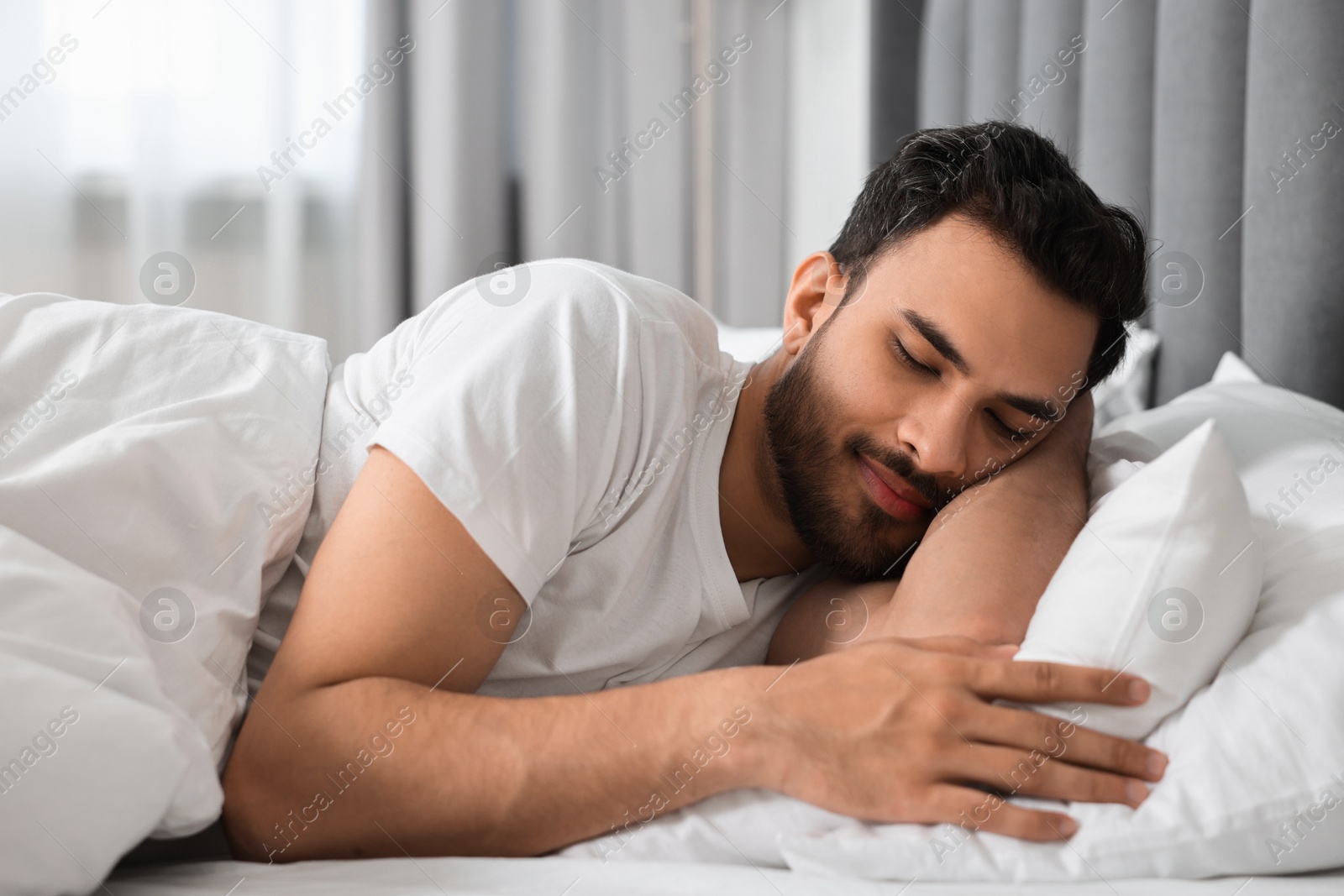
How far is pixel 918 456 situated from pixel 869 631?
6.5 inches

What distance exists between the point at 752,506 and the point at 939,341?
248mm

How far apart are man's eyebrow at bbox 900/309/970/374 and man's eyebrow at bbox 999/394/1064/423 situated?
48 millimetres

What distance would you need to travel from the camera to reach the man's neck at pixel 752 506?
97 centimetres

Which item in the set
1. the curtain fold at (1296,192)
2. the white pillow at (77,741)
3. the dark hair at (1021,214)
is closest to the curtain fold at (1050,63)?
the curtain fold at (1296,192)

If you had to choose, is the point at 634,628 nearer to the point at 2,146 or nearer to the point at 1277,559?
the point at 1277,559

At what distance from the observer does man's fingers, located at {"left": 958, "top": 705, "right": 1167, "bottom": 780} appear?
2.08 ft

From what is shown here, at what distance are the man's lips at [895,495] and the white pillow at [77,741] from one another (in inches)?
23.7

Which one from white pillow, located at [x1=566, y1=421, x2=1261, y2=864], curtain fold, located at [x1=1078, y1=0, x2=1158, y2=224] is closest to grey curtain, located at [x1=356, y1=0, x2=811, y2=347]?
curtain fold, located at [x1=1078, y1=0, x2=1158, y2=224]

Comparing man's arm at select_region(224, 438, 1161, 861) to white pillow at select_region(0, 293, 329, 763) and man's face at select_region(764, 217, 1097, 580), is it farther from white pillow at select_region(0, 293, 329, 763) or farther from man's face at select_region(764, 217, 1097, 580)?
man's face at select_region(764, 217, 1097, 580)

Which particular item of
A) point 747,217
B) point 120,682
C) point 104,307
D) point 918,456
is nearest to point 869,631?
point 918,456

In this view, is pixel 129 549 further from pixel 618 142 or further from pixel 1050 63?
pixel 618 142

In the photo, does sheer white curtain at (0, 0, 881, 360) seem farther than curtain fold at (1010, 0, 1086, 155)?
Yes

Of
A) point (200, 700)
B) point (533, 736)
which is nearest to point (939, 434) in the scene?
point (533, 736)

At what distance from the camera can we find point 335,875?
2.09ft
